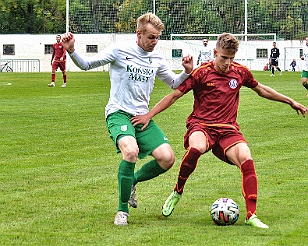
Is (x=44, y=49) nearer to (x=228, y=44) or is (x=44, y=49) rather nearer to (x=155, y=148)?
(x=155, y=148)

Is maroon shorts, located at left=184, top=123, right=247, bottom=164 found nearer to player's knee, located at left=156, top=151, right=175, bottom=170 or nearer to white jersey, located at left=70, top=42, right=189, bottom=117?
player's knee, located at left=156, top=151, right=175, bottom=170

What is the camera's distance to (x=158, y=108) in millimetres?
7602

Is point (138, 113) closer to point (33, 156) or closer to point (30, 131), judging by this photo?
point (33, 156)

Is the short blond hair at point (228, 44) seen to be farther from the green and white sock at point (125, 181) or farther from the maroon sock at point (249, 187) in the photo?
the green and white sock at point (125, 181)

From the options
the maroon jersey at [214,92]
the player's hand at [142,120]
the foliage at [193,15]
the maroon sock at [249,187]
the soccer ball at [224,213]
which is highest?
the foliage at [193,15]

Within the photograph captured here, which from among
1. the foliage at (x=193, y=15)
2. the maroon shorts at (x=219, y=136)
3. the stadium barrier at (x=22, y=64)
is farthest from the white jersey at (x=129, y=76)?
the stadium barrier at (x=22, y=64)

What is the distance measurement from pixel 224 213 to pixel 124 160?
1.04 metres

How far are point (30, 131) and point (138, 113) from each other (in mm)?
8032

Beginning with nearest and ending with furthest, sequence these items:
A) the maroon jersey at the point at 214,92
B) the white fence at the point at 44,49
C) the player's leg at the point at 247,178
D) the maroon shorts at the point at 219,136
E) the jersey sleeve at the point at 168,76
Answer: the player's leg at the point at 247,178 < the maroon shorts at the point at 219,136 < the maroon jersey at the point at 214,92 < the jersey sleeve at the point at 168,76 < the white fence at the point at 44,49

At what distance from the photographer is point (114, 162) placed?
37.4 ft

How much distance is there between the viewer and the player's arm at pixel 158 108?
7.59 metres

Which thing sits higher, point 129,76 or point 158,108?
point 129,76

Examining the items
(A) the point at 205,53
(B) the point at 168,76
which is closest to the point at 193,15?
(A) the point at 205,53

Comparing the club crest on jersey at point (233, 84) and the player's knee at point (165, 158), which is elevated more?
the club crest on jersey at point (233, 84)
